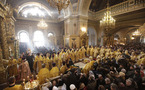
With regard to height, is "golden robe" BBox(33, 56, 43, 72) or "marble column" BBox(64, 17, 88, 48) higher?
"marble column" BBox(64, 17, 88, 48)

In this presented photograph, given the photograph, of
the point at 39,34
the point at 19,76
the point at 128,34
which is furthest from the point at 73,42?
the point at 128,34

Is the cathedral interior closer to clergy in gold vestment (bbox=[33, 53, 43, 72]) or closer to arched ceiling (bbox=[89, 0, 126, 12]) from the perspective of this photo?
arched ceiling (bbox=[89, 0, 126, 12])

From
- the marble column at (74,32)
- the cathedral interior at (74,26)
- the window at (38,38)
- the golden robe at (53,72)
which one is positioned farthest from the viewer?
the window at (38,38)

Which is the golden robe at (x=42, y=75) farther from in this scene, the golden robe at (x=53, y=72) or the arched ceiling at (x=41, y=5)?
the arched ceiling at (x=41, y=5)

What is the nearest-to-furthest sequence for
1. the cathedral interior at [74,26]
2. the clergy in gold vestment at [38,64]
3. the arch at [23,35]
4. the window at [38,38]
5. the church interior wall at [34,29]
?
1. the clergy in gold vestment at [38,64]
2. the cathedral interior at [74,26]
3. the church interior wall at [34,29]
4. the arch at [23,35]
5. the window at [38,38]

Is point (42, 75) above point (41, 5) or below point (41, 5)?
below

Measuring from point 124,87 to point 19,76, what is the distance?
545 cm

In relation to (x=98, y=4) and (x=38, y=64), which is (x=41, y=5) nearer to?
(x=98, y=4)

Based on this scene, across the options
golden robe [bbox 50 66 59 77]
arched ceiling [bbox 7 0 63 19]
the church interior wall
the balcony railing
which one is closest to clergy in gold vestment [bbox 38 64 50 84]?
golden robe [bbox 50 66 59 77]

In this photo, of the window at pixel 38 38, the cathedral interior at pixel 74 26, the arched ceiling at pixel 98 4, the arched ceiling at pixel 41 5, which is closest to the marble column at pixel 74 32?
the cathedral interior at pixel 74 26

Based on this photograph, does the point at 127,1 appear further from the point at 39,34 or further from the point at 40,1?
the point at 39,34

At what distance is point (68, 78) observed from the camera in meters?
3.08

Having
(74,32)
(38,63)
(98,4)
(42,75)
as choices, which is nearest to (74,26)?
(74,32)

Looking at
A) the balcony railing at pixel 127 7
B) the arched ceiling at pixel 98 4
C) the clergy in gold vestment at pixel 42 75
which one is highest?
the arched ceiling at pixel 98 4
